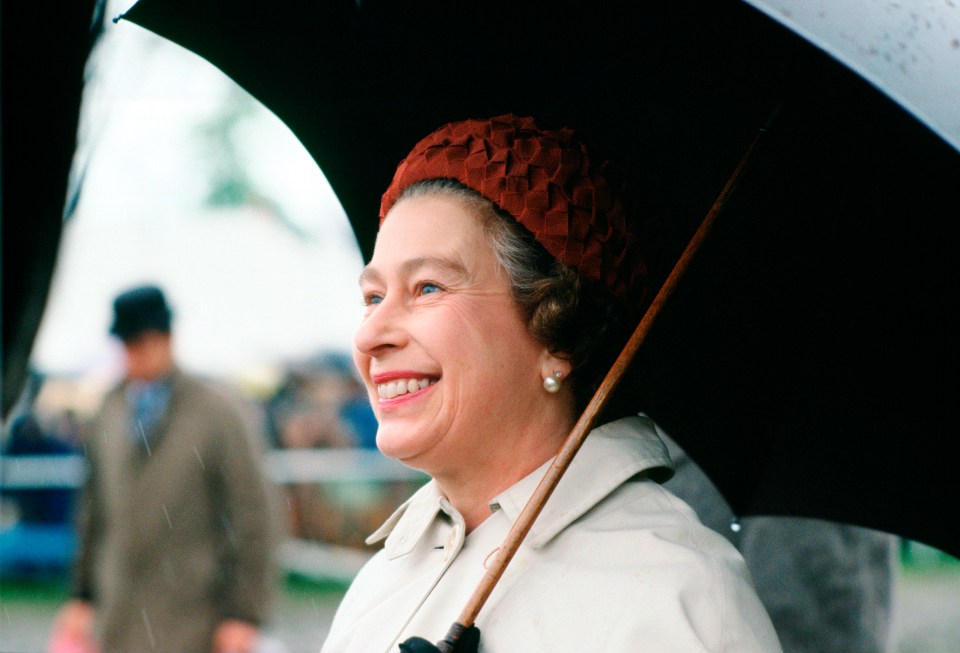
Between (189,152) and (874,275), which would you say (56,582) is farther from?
(874,275)

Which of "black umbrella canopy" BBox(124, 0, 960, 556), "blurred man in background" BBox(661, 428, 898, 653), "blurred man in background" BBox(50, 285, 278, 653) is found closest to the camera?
"black umbrella canopy" BBox(124, 0, 960, 556)

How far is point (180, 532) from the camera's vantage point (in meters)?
4.48

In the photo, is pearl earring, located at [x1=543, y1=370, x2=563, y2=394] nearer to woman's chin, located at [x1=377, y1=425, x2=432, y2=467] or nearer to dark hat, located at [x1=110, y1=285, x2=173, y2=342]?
woman's chin, located at [x1=377, y1=425, x2=432, y2=467]

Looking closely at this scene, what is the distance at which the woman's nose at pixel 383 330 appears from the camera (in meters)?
2.10

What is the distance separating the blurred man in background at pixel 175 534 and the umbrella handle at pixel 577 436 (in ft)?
8.86

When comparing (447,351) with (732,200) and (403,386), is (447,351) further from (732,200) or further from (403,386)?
(732,200)

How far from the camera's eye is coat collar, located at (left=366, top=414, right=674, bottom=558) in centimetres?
195

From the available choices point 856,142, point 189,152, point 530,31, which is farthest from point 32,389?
point 856,142

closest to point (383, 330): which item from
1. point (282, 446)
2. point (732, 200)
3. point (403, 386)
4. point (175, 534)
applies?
point (403, 386)

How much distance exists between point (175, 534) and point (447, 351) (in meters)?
2.75

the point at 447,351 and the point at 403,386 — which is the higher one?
the point at 447,351

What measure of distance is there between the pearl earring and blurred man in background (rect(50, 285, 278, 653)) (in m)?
2.54

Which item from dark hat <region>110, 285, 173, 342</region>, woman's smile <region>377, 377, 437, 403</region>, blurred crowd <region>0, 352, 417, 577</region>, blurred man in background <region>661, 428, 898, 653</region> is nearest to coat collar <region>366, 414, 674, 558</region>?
woman's smile <region>377, 377, 437, 403</region>

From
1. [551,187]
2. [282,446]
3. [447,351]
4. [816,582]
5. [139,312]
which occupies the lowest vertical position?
[282,446]
